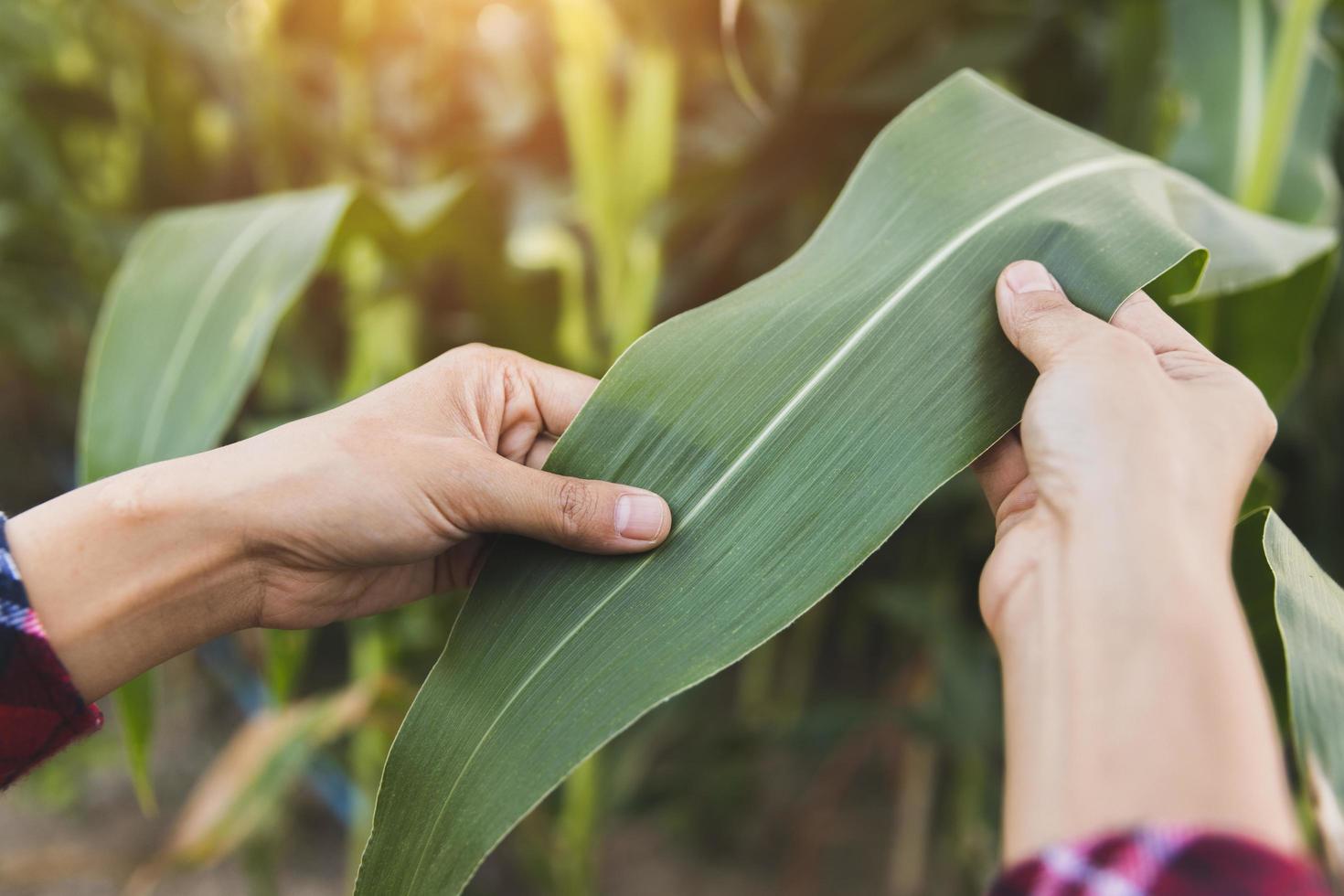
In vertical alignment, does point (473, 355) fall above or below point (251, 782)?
above

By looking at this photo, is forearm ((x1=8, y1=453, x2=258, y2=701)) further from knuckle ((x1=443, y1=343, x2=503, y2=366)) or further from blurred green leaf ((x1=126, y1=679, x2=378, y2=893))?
blurred green leaf ((x1=126, y1=679, x2=378, y2=893))

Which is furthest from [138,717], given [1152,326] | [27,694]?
[1152,326]

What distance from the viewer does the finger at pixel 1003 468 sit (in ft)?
1.23

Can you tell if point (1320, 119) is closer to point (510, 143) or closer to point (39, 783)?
point (510, 143)

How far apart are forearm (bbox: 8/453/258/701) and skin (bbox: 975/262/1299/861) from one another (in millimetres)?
332

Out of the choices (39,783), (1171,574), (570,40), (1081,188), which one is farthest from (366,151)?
(39,783)

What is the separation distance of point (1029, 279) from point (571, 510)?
205 mm

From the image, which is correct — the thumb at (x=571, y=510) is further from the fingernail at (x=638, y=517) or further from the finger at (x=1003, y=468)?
the finger at (x=1003, y=468)

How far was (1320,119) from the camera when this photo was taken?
56cm

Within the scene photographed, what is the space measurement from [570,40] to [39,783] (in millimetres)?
1188

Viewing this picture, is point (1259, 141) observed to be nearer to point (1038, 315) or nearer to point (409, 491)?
point (1038, 315)

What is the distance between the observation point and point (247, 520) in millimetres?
377

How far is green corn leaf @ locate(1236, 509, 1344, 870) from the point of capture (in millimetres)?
244

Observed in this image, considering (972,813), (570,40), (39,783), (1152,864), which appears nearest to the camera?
(1152,864)
